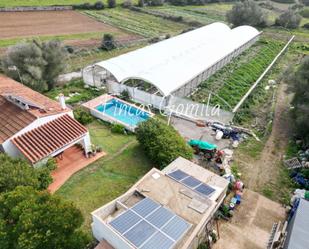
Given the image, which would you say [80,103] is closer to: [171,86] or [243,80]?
[171,86]

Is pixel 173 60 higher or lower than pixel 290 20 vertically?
lower

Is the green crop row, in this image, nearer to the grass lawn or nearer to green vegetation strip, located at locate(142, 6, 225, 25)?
the grass lawn

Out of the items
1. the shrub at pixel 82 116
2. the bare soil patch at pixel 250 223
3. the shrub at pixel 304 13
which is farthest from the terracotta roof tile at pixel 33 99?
the shrub at pixel 304 13

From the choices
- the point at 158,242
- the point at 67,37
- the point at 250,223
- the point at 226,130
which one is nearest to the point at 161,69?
the point at 226,130

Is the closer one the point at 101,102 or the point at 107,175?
the point at 107,175

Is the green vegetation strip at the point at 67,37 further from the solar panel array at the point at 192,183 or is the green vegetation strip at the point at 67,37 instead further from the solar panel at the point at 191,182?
the solar panel at the point at 191,182

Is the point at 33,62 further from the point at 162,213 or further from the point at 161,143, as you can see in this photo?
the point at 162,213
